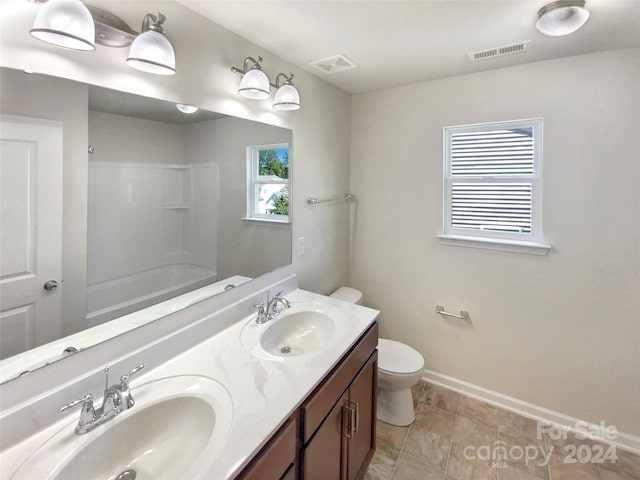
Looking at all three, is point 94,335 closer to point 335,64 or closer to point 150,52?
point 150,52

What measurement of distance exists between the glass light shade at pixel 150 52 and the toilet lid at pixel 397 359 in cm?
192

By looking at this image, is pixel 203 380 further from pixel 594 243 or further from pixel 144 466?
pixel 594 243

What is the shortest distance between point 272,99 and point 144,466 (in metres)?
1.71

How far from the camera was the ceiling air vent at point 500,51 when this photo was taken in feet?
5.43

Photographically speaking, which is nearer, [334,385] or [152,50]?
[152,50]

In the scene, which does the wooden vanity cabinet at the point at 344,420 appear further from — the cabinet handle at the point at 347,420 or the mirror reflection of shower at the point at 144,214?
the mirror reflection of shower at the point at 144,214

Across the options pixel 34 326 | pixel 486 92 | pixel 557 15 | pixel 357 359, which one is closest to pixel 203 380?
pixel 34 326

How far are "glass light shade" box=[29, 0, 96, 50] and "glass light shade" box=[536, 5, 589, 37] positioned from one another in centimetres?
177

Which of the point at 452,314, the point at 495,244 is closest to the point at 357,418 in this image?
the point at 452,314

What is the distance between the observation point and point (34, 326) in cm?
89

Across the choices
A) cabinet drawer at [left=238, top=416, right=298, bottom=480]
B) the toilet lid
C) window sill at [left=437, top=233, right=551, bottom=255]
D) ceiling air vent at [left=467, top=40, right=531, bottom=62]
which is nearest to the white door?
cabinet drawer at [left=238, top=416, right=298, bottom=480]

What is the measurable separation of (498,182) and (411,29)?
1.19 m

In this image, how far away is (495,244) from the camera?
207 cm

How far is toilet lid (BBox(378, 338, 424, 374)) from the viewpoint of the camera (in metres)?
1.89
